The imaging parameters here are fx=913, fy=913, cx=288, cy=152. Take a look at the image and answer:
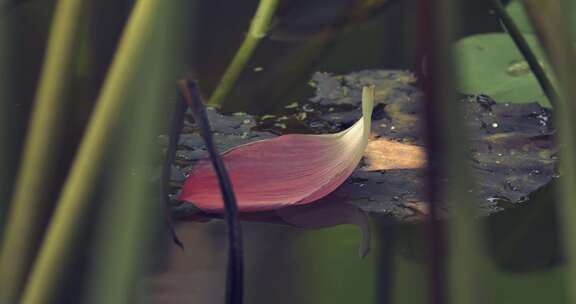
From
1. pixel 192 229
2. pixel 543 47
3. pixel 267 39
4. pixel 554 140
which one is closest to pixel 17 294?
pixel 543 47

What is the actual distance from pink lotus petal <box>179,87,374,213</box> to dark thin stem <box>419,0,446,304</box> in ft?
1.26

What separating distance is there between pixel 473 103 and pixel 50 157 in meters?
0.68

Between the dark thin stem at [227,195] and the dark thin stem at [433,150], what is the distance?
0.29ft

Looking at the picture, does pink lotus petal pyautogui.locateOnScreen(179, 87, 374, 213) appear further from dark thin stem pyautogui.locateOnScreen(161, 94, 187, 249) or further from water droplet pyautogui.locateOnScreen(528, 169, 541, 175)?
water droplet pyautogui.locateOnScreen(528, 169, 541, 175)

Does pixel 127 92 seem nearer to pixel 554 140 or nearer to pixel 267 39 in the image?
pixel 554 140

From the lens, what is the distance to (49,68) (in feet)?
1.15

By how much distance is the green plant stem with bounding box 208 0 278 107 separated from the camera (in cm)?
100

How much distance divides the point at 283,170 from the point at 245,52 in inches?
14.3

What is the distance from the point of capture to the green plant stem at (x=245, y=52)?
3.26 ft

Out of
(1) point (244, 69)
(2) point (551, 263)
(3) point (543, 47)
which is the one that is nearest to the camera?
(3) point (543, 47)

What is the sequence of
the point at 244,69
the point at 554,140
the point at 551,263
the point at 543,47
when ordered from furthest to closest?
the point at 244,69, the point at 554,140, the point at 551,263, the point at 543,47

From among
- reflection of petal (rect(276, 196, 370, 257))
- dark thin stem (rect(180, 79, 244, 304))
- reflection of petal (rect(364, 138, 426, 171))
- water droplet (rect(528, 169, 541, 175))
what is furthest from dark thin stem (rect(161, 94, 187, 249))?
water droplet (rect(528, 169, 541, 175))

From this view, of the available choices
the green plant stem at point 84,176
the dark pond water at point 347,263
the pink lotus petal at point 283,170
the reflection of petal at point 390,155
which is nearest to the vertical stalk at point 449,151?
the green plant stem at point 84,176

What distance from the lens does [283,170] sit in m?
0.72
